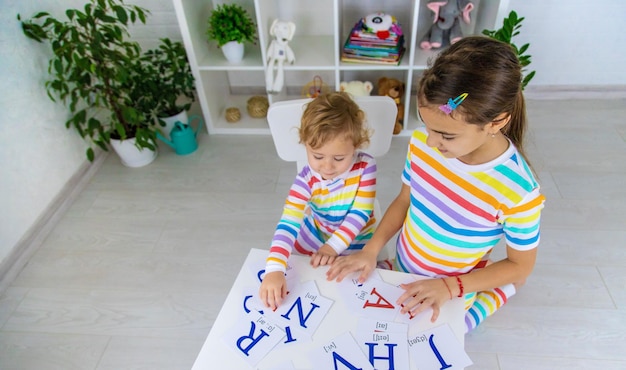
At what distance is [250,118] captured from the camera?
99.0 inches

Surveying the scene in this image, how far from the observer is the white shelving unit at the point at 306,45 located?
2061 millimetres

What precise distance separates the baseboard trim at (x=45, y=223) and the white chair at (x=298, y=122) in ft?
4.33

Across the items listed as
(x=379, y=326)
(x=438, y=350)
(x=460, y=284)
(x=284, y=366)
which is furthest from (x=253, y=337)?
(x=460, y=284)

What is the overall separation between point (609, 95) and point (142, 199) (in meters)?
2.74

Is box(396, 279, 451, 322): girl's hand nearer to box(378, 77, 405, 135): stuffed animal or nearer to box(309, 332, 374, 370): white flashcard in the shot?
box(309, 332, 374, 370): white flashcard

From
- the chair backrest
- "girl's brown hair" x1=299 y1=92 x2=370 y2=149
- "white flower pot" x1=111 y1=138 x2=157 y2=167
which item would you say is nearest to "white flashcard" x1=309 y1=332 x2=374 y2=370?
"girl's brown hair" x1=299 y1=92 x2=370 y2=149

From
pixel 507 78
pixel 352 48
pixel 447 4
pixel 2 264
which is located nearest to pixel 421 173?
pixel 507 78

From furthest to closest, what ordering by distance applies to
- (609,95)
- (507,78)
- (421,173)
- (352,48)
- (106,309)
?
(609,95)
(352,48)
(106,309)
(421,173)
(507,78)

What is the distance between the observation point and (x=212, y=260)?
1743mm

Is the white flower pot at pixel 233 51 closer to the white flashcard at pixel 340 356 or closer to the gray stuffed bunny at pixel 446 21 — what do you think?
the gray stuffed bunny at pixel 446 21

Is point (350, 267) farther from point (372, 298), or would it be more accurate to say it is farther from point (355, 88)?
point (355, 88)

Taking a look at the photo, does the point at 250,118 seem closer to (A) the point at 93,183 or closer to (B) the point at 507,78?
(A) the point at 93,183

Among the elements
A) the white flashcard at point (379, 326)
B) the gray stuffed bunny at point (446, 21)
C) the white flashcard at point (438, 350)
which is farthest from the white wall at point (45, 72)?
the white flashcard at point (438, 350)

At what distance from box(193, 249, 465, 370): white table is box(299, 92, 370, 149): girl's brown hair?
0.32m
